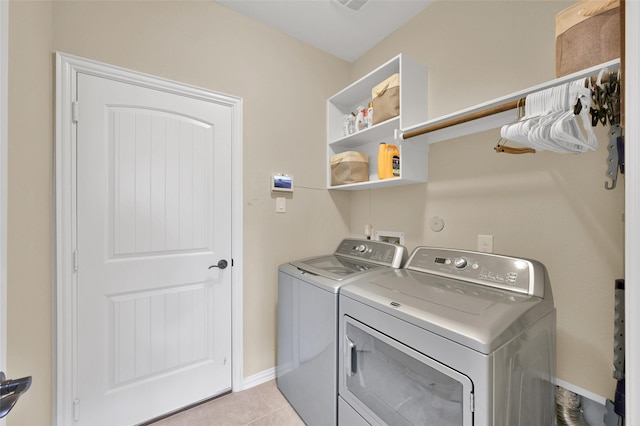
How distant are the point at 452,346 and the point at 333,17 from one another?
86.0 inches

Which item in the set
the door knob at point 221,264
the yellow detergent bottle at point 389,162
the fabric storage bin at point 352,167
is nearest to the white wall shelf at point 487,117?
the yellow detergent bottle at point 389,162

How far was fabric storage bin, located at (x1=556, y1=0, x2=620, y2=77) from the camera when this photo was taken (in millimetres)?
933

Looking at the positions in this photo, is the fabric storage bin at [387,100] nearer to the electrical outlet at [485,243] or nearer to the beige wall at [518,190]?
the beige wall at [518,190]

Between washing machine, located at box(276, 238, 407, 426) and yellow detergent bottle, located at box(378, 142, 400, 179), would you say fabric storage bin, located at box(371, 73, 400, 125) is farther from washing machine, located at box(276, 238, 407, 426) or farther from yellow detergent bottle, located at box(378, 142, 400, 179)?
washing machine, located at box(276, 238, 407, 426)

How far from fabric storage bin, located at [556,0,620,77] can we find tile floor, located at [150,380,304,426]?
7.47ft

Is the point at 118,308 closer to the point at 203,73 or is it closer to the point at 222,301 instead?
the point at 222,301

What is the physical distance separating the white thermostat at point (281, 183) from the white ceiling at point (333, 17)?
116 cm

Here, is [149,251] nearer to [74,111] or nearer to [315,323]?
[74,111]

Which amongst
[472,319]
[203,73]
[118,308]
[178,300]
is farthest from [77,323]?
[472,319]

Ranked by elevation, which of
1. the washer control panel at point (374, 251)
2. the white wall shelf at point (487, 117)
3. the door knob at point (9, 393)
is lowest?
the door knob at point (9, 393)

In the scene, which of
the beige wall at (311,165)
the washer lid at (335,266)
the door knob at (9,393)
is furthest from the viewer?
the washer lid at (335,266)

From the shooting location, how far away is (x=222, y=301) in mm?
1835

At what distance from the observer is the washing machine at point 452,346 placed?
0.82m

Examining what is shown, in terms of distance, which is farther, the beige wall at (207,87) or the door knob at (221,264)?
the door knob at (221,264)
